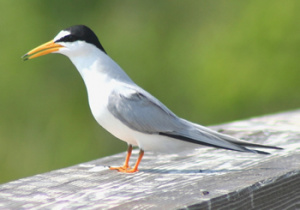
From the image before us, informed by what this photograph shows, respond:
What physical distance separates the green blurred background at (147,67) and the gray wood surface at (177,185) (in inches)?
184

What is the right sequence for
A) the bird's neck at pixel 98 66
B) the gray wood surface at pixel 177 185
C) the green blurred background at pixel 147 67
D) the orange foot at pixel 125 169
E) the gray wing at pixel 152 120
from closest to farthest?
the gray wood surface at pixel 177 185
the orange foot at pixel 125 169
the gray wing at pixel 152 120
the bird's neck at pixel 98 66
the green blurred background at pixel 147 67

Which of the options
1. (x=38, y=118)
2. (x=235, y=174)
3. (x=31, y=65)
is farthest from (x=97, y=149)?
(x=235, y=174)

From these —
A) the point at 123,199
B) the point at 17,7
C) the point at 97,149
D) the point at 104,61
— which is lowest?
the point at 97,149

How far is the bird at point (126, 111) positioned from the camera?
336 centimetres

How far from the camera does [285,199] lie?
8.64 ft

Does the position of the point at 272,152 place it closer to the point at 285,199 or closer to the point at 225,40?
the point at 285,199

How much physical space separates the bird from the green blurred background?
15.4 ft

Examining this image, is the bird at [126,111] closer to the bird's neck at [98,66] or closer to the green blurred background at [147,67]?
the bird's neck at [98,66]

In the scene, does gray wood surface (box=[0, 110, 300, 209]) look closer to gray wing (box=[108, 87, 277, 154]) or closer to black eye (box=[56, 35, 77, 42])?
gray wing (box=[108, 87, 277, 154])

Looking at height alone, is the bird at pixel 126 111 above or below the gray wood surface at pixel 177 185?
above

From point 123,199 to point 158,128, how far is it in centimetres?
103

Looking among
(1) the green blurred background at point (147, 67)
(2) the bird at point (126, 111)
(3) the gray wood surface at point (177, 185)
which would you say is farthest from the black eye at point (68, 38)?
(1) the green blurred background at point (147, 67)

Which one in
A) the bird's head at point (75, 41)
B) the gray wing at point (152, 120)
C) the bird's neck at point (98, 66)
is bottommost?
the gray wing at point (152, 120)

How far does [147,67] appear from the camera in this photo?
871 centimetres
